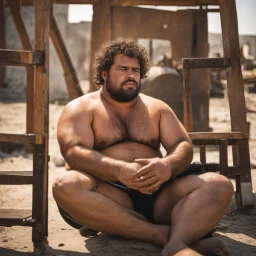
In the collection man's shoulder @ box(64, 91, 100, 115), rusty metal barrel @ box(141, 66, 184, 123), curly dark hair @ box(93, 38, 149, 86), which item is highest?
rusty metal barrel @ box(141, 66, 184, 123)

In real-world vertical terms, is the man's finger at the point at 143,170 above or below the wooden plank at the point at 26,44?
below

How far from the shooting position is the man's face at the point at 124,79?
362cm

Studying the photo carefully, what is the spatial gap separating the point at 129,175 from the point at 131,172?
0.08 feet

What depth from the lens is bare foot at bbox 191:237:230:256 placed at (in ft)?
9.37

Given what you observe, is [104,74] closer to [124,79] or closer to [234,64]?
[124,79]

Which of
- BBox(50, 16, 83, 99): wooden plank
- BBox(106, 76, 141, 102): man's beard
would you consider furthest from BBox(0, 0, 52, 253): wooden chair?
BBox(50, 16, 83, 99): wooden plank

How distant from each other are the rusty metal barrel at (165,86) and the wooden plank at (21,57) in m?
6.83

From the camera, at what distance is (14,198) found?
5.07 m

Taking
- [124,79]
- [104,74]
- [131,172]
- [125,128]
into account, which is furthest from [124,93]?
A: [131,172]

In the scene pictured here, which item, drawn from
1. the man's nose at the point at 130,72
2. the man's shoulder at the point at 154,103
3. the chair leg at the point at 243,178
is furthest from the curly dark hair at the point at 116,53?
the chair leg at the point at 243,178

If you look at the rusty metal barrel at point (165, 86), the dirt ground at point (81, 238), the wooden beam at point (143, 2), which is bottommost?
the dirt ground at point (81, 238)

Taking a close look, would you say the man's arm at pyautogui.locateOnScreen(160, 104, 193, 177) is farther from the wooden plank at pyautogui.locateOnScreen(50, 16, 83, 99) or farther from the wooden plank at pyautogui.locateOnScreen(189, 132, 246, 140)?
the wooden plank at pyautogui.locateOnScreen(50, 16, 83, 99)

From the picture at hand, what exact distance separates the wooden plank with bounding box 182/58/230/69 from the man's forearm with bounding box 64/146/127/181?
1678mm

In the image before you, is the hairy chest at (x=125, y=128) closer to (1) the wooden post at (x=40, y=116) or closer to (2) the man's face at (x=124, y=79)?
(2) the man's face at (x=124, y=79)
